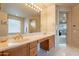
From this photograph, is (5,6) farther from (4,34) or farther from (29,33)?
(29,33)

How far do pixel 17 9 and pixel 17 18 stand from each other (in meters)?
0.18

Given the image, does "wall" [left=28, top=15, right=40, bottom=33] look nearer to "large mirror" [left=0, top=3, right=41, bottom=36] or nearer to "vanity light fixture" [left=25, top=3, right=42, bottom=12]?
"large mirror" [left=0, top=3, right=41, bottom=36]

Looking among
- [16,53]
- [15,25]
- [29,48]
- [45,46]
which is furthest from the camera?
[45,46]

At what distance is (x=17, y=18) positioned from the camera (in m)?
2.30

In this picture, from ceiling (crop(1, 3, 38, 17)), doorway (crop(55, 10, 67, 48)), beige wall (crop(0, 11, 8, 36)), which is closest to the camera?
beige wall (crop(0, 11, 8, 36))

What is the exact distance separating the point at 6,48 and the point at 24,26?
1.10m

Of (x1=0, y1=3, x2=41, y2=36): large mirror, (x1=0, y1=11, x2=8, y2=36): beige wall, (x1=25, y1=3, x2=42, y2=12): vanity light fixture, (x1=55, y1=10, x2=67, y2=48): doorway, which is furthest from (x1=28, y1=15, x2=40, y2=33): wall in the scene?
(x1=55, y1=10, x2=67, y2=48): doorway

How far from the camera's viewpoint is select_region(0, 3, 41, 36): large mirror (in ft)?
6.95

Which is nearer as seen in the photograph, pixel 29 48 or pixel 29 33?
pixel 29 48

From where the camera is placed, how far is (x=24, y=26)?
252 cm

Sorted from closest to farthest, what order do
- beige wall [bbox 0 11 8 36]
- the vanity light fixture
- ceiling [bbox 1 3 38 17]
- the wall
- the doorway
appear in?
beige wall [bbox 0 11 8 36]
ceiling [bbox 1 3 38 17]
the vanity light fixture
the wall
the doorway

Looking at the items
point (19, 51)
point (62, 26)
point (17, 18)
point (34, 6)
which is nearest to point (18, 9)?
point (17, 18)

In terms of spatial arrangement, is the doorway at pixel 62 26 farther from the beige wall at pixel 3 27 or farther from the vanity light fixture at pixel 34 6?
the beige wall at pixel 3 27

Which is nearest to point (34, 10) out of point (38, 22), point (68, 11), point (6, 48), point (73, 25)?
point (38, 22)
